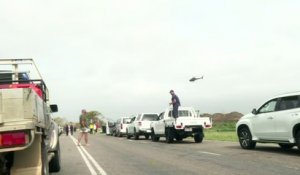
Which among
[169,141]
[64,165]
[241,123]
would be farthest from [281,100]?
[169,141]

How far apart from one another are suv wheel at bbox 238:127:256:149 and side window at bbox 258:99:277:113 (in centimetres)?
105

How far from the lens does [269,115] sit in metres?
15.0

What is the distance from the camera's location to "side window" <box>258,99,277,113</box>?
15030 millimetres

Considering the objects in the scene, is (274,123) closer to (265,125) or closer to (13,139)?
(265,125)

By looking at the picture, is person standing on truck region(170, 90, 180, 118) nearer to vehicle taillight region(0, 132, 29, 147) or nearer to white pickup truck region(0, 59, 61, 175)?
white pickup truck region(0, 59, 61, 175)

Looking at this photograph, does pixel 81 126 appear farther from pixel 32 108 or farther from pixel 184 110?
pixel 32 108

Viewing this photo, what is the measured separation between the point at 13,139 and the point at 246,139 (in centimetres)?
1159

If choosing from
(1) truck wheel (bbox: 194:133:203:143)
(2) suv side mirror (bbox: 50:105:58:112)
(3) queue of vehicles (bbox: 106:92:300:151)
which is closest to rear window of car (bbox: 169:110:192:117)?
(3) queue of vehicles (bbox: 106:92:300:151)

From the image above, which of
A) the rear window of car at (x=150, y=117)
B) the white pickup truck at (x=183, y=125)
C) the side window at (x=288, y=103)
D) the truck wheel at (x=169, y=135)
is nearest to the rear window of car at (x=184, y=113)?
the white pickup truck at (x=183, y=125)

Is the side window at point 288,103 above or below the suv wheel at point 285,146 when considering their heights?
above

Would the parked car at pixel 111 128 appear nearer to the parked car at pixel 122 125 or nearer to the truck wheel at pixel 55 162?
the parked car at pixel 122 125

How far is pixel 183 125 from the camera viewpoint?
21.9 meters

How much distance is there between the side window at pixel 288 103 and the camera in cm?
1391

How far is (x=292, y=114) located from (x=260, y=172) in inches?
166
